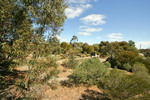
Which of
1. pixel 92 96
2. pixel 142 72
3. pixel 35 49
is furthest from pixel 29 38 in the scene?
pixel 142 72

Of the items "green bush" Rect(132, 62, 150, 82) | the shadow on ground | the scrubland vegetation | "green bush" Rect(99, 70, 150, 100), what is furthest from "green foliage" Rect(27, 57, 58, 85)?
"green bush" Rect(132, 62, 150, 82)

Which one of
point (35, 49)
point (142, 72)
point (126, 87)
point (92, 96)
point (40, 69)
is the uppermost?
point (35, 49)

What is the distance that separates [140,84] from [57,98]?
231 inches

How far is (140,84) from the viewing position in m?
4.49

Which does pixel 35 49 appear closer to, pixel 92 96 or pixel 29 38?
pixel 29 38

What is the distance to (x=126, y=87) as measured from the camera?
4.73 meters

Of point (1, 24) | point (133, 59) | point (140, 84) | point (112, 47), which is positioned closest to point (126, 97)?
point (140, 84)

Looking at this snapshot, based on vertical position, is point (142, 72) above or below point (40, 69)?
below

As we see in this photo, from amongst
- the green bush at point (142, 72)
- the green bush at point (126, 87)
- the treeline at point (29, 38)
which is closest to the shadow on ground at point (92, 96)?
the green bush at point (126, 87)

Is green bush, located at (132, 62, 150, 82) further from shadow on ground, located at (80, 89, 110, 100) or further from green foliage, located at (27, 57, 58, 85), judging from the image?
green foliage, located at (27, 57, 58, 85)

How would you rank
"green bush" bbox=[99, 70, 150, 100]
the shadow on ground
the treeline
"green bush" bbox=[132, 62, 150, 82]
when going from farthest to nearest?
"green bush" bbox=[132, 62, 150, 82] < the shadow on ground < "green bush" bbox=[99, 70, 150, 100] < the treeline

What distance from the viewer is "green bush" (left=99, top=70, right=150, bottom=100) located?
14.3ft

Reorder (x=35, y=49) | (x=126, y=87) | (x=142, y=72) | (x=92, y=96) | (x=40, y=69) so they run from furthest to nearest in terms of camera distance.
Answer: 1. (x=142, y=72)
2. (x=92, y=96)
3. (x=126, y=87)
4. (x=35, y=49)
5. (x=40, y=69)

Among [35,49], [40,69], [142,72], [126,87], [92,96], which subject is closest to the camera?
[40,69]
